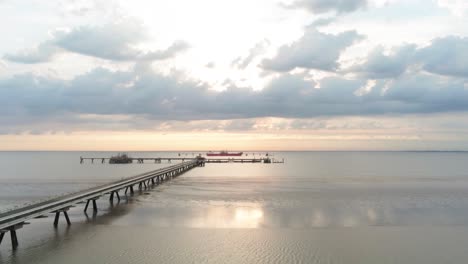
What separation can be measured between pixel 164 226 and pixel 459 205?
18.9m

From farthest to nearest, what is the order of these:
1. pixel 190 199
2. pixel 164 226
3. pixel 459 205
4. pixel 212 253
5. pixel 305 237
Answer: pixel 190 199
pixel 459 205
pixel 164 226
pixel 305 237
pixel 212 253

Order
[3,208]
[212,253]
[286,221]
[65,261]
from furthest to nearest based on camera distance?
[3,208], [286,221], [212,253], [65,261]

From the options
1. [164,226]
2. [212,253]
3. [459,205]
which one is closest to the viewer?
[212,253]

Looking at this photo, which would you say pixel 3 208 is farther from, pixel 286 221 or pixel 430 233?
pixel 430 233

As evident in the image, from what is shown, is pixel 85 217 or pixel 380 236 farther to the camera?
pixel 85 217

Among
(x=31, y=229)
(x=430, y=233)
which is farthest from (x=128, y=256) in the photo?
(x=430, y=233)

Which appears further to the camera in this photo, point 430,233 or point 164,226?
point 164,226

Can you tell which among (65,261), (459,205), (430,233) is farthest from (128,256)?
(459,205)

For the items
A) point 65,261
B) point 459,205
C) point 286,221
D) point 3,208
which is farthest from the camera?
point 459,205

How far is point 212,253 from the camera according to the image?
1302cm

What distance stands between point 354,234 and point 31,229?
13306mm

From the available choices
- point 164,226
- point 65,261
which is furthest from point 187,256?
point 164,226

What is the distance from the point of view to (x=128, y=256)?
12.7 metres

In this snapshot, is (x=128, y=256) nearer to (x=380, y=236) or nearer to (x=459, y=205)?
(x=380, y=236)
